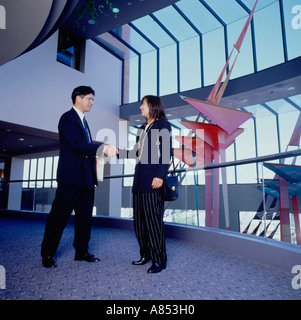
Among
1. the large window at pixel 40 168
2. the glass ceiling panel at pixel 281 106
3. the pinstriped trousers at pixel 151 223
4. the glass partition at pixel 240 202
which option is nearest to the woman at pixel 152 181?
the pinstriped trousers at pixel 151 223

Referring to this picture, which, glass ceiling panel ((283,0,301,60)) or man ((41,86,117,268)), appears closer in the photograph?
man ((41,86,117,268))

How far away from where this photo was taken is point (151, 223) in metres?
2.04

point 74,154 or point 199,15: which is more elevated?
point 199,15

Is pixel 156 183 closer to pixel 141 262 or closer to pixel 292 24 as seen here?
pixel 141 262

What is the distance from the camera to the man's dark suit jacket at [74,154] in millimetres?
2057

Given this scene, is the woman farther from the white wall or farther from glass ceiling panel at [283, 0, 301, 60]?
glass ceiling panel at [283, 0, 301, 60]

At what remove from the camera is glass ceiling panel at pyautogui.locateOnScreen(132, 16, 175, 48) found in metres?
8.31

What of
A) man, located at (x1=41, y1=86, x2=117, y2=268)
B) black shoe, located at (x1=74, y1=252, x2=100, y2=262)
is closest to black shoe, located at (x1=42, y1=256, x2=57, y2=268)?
man, located at (x1=41, y1=86, x2=117, y2=268)

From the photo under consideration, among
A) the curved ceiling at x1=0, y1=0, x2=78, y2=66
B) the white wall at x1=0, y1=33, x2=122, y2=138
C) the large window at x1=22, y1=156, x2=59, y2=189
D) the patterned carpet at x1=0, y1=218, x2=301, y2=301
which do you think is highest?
the white wall at x1=0, y1=33, x2=122, y2=138

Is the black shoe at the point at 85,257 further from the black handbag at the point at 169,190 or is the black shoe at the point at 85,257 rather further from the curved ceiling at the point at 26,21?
the curved ceiling at the point at 26,21

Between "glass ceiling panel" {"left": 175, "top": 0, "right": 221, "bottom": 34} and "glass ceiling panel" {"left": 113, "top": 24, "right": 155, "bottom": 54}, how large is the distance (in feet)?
5.99

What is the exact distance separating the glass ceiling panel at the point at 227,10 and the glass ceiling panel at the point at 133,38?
8.60 ft

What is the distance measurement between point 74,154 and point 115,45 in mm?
8439

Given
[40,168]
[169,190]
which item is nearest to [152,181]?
[169,190]
